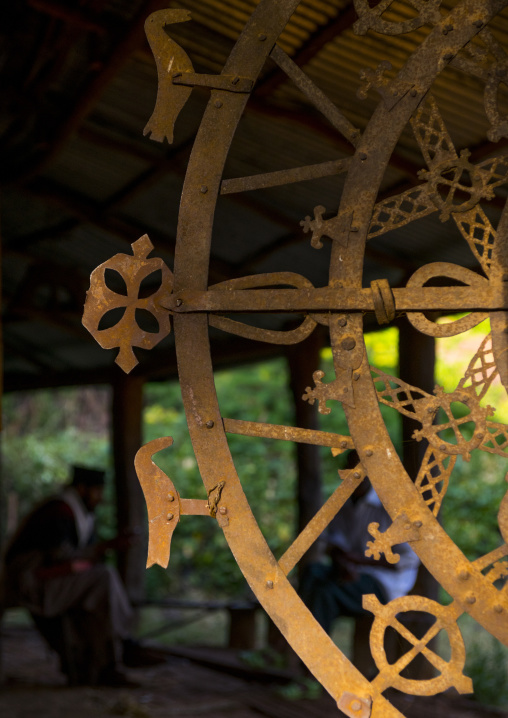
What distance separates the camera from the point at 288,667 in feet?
18.4

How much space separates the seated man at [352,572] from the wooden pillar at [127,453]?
317 cm

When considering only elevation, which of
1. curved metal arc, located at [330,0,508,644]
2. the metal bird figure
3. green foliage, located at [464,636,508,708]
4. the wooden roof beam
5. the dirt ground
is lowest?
the dirt ground

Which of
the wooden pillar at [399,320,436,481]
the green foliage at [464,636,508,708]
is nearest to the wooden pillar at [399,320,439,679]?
the wooden pillar at [399,320,436,481]

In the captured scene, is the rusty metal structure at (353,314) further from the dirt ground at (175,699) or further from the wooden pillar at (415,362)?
the dirt ground at (175,699)

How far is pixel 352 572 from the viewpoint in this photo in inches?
178

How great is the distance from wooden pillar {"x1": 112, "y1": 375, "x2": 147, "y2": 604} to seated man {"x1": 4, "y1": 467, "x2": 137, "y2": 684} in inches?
77.7

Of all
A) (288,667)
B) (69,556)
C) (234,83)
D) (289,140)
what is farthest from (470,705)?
(234,83)

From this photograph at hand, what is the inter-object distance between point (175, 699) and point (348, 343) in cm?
416

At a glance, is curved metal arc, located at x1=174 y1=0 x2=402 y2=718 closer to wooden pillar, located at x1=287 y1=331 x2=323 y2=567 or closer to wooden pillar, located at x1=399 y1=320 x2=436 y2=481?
wooden pillar, located at x1=399 y1=320 x2=436 y2=481

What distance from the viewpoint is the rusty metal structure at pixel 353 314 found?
1.57 metres

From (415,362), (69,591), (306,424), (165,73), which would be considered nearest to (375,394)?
(165,73)

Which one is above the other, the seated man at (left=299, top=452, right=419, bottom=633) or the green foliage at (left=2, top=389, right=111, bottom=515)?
the green foliage at (left=2, top=389, right=111, bottom=515)

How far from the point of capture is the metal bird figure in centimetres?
179

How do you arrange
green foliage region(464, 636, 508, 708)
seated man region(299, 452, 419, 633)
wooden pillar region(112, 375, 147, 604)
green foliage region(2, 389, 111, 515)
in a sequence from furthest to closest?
green foliage region(2, 389, 111, 515) → wooden pillar region(112, 375, 147, 604) → green foliage region(464, 636, 508, 708) → seated man region(299, 452, 419, 633)
